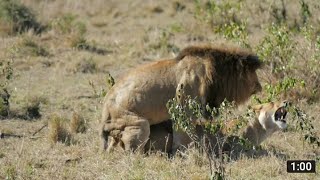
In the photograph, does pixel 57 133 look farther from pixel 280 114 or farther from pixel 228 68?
pixel 280 114

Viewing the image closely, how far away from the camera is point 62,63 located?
15820 mm

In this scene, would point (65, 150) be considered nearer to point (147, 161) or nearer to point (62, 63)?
point (147, 161)

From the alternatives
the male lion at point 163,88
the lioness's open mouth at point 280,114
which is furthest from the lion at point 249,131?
the male lion at point 163,88

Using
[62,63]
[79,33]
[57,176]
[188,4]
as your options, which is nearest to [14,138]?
[57,176]

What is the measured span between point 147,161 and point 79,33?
1035cm

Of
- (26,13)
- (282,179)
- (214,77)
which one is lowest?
(282,179)

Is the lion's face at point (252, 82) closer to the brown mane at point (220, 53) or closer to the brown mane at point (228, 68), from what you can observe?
the brown mane at point (228, 68)

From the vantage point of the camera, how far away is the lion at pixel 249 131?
8.93 meters

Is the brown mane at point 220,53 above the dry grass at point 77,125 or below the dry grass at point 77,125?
above

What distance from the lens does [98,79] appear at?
47.3 feet

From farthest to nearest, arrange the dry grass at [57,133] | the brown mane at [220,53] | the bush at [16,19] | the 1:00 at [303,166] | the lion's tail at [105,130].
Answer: the bush at [16,19]
the dry grass at [57,133]
the brown mane at [220,53]
the lion's tail at [105,130]
the 1:00 at [303,166]

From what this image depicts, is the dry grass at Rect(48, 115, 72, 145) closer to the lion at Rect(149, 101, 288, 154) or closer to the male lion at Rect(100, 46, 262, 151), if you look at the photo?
the male lion at Rect(100, 46, 262, 151)

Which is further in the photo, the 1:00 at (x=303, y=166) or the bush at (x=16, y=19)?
the bush at (x=16, y=19)

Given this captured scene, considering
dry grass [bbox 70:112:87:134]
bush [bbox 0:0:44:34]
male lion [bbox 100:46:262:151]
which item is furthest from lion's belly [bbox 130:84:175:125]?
bush [bbox 0:0:44:34]
